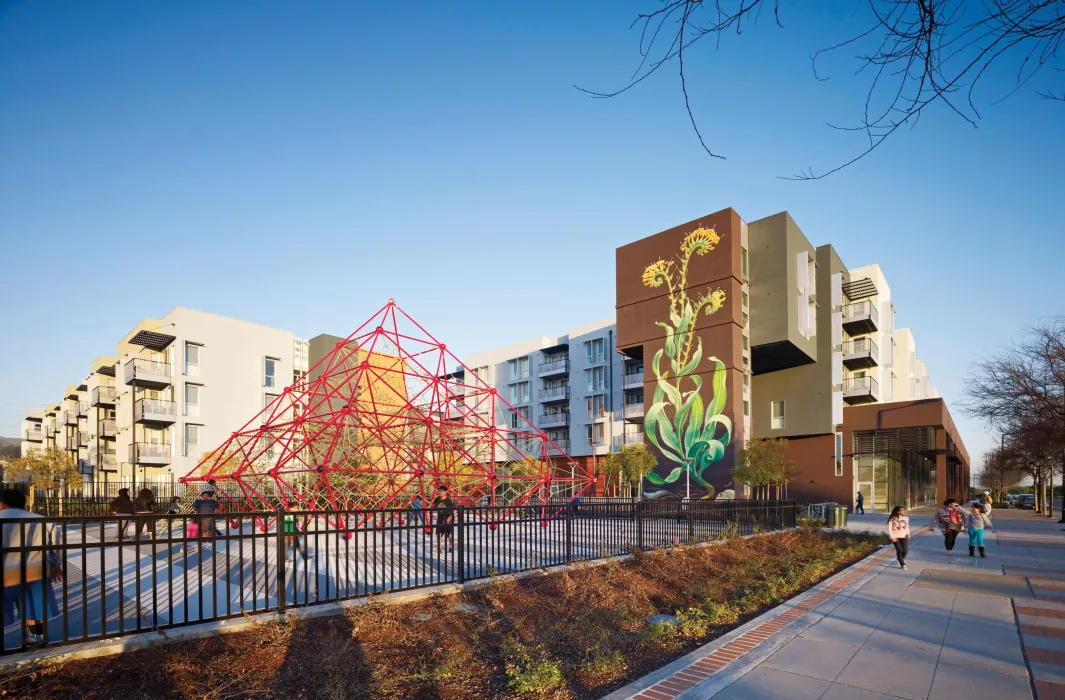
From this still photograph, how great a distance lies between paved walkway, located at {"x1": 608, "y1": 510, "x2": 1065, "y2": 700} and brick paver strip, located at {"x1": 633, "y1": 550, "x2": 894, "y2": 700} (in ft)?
0.03

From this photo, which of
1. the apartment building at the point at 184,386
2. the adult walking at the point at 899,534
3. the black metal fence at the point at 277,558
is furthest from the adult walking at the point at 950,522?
the apartment building at the point at 184,386

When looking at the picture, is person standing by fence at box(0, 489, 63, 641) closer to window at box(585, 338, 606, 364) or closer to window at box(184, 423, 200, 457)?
window at box(184, 423, 200, 457)

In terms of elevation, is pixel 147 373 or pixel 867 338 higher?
pixel 867 338

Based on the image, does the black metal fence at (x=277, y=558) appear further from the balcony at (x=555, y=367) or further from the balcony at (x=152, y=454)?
the balcony at (x=555, y=367)

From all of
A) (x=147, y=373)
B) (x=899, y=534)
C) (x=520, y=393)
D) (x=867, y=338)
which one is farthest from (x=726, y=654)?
(x=520, y=393)

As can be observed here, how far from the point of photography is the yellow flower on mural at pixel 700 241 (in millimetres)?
39281

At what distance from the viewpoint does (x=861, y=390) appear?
1724 inches

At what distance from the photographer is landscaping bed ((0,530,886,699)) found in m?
5.15

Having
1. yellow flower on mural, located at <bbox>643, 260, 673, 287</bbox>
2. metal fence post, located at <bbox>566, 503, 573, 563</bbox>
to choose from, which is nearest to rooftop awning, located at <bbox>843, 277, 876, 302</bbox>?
yellow flower on mural, located at <bbox>643, 260, 673, 287</bbox>

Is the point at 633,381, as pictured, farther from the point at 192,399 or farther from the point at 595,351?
the point at 192,399

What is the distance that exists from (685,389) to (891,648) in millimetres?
33641

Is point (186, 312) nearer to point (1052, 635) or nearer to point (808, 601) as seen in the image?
point (808, 601)

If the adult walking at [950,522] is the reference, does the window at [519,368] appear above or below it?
above

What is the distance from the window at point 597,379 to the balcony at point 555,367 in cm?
277
